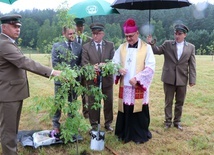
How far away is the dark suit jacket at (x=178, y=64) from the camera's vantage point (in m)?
4.73

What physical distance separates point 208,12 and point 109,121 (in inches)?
1921

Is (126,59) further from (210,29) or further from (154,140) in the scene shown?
(210,29)

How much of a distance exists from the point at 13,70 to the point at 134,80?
1.80m

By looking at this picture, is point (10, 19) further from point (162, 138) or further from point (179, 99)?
point (179, 99)

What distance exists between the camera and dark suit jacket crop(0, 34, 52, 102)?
311 centimetres

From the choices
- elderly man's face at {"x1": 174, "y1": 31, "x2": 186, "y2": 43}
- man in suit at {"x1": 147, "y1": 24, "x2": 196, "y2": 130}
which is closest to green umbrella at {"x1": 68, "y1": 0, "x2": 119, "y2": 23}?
man in suit at {"x1": 147, "y1": 24, "x2": 196, "y2": 130}

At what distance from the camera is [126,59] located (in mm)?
4242

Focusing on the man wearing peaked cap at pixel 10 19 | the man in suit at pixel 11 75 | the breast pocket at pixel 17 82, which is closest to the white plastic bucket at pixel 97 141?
the man in suit at pixel 11 75

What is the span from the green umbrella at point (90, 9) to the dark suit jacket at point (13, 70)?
1.68 metres

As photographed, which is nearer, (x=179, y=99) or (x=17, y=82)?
(x=17, y=82)

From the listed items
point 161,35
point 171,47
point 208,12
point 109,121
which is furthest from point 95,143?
point 208,12

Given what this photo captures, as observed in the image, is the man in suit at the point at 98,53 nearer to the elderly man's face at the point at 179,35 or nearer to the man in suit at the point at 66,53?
the man in suit at the point at 66,53

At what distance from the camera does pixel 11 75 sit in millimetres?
3326

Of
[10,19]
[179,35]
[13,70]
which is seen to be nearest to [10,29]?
[10,19]
